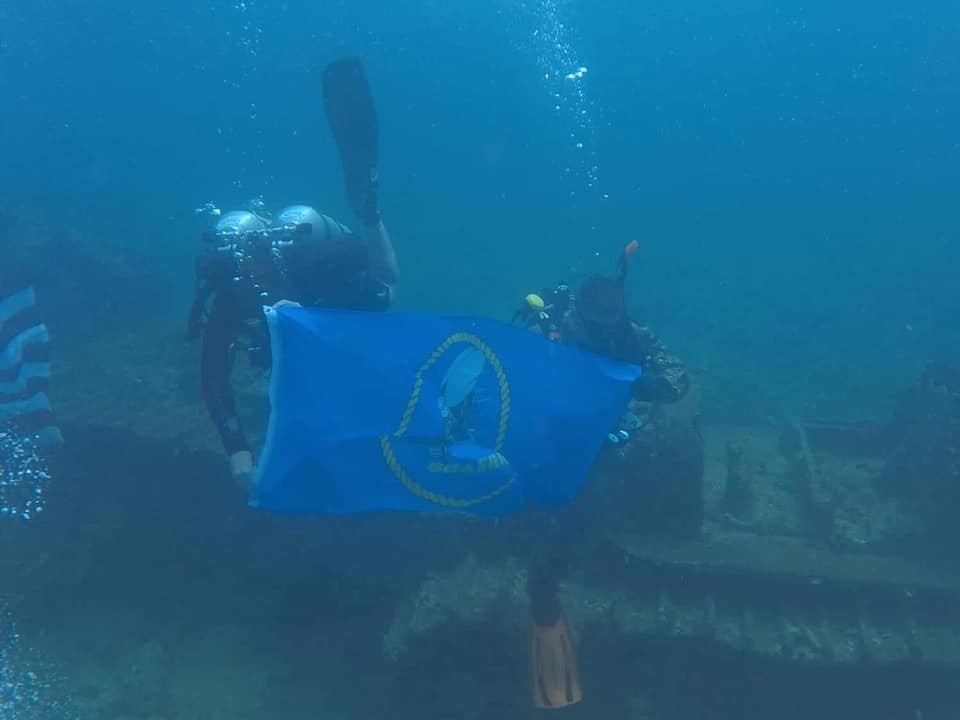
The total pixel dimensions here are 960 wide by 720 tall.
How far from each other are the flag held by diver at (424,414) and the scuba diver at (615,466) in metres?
0.43

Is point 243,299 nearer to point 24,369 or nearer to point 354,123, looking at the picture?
point 354,123

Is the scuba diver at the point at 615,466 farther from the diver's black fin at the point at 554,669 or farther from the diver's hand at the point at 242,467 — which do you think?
the diver's hand at the point at 242,467

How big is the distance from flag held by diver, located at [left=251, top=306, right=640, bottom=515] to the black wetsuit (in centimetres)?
63

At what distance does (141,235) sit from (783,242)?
110 ft

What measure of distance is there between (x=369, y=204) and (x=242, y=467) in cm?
407

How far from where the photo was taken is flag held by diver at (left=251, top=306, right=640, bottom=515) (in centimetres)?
482

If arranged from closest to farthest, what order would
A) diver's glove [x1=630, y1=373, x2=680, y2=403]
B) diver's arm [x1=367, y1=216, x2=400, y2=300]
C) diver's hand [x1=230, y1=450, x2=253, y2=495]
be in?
diver's hand [x1=230, y1=450, x2=253, y2=495] → diver's glove [x1=630, y1=373, x2=680, y2=403] → diver's arm [x1=367, y1=216, x2=400, y2=300]

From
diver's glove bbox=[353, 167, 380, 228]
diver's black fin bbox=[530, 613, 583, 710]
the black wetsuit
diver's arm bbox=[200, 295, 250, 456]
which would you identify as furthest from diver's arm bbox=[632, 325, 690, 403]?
diver's glove bbox=[353, 167, 380, 228]

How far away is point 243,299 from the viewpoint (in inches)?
212

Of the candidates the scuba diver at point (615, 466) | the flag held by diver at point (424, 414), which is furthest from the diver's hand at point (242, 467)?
the scuba diver at point (615, 466)

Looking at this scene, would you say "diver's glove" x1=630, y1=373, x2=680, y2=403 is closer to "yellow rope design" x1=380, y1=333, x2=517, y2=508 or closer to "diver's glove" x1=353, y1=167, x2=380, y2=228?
"yellow rope design" x1=380, y1=333, x2=517, y2=508

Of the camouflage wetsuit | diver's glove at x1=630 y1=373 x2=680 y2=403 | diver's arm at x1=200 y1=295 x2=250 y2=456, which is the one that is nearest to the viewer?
diver's arm at x1=200 y1=295 x2=250 y2=456

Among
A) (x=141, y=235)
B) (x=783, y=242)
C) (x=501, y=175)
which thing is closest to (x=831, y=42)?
(x=501, y=175)

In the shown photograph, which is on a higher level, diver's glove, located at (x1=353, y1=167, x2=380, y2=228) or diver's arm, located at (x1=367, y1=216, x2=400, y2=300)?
diver's glove, located at (x1=353, y1=167, x2=380, y2=228)
